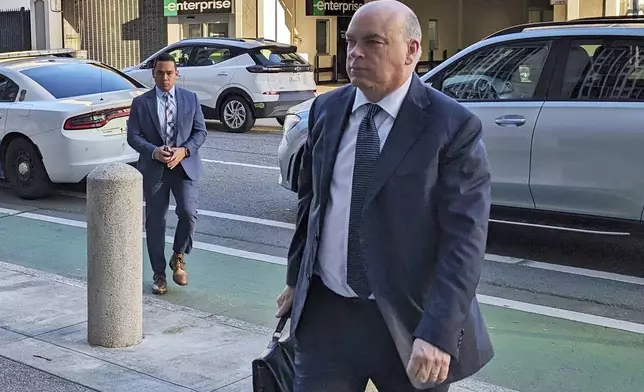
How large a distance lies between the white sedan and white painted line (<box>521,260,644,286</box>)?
15.6 feet

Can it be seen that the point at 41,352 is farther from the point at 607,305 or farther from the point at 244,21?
the point at 244,21

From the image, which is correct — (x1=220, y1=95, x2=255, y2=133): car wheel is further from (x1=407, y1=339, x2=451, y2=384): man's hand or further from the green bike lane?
(x1=407, y1=339, x2=451, y2=384): man's hand

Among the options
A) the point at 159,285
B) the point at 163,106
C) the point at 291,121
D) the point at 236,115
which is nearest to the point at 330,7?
the point at 236,115

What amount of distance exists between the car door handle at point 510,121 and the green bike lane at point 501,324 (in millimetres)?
1733

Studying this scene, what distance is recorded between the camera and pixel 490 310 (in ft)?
20.9

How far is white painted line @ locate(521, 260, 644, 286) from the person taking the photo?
712 centimetres

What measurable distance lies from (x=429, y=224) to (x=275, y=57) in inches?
582

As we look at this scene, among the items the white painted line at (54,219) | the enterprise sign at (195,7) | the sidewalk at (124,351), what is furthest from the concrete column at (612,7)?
the sidewalk at (124,351)

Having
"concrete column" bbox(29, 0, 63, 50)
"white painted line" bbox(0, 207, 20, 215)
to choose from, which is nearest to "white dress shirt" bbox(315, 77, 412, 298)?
"white painted line" bbox(0, 207, 20, 215)

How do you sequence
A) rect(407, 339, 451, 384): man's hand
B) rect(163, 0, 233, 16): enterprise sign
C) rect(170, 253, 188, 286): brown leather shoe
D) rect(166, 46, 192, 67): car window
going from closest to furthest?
rect(407, 339, 451, 384): man's hand < rect(170, 253, 188, 286): brown leather shoe < rect(166, 46, 192, 67): car window < rect(163, 0, 233, 16): enterprise sign

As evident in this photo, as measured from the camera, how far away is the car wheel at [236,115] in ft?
54.9

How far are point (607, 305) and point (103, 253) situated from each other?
348 centimetres

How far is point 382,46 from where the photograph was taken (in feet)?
9.04

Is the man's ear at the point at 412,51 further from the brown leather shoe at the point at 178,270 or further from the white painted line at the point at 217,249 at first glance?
the white painted line at the point at 217,249
